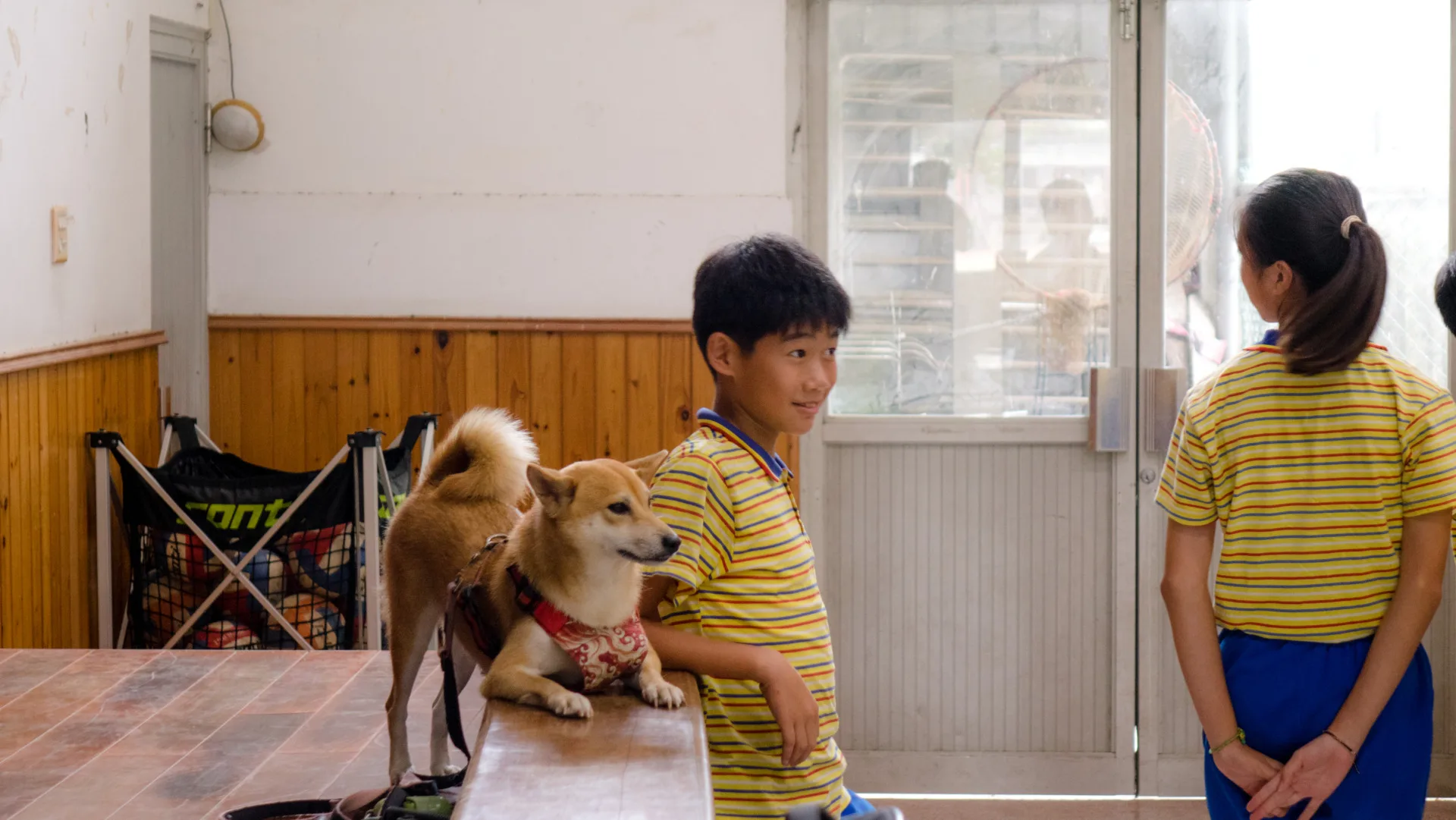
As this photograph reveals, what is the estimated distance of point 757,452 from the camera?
144cm

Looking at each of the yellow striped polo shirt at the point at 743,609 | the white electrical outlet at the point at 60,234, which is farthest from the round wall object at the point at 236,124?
the yellow striped polo shirt at the point at 743,609

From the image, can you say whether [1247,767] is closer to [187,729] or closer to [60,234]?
[187,729]

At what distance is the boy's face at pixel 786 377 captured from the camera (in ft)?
4.75

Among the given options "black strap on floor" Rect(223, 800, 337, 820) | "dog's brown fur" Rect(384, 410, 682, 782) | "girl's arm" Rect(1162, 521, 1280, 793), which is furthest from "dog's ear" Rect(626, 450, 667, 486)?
"girl's arm" Rect(1162, 521, 1280, 793)

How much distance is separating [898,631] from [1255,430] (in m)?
2.25

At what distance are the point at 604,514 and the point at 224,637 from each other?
7.05 feet

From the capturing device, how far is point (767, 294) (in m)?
1.44

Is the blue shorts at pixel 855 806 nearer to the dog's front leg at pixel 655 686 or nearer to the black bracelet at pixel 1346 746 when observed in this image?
the dog's front leg at pixel 655 686

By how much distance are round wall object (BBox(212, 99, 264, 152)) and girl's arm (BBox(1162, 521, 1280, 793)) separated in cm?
275

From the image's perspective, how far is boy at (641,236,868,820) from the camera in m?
1.34

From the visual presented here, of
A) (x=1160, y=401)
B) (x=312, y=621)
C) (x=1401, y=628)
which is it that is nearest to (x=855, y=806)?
(x=1401, y=628)

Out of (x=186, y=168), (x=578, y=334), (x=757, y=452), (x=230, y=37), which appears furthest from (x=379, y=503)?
(x=757, y=452)

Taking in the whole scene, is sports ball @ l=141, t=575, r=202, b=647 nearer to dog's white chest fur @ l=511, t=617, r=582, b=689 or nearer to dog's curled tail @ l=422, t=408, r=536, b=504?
dog's curled tail @ l=422, t=408, r=536, b=504

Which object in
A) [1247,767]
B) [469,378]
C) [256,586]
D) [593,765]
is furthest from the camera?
[469,378]
